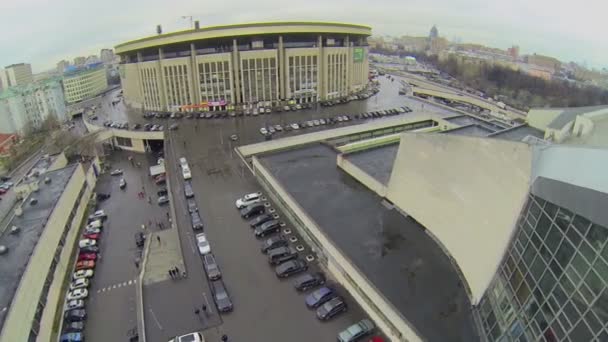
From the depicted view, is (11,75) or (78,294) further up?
(11,75)

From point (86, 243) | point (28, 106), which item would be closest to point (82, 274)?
point (86, 243)

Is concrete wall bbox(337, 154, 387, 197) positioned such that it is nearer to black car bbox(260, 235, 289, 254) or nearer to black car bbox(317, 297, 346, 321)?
black car bbox(260, 235, 289, 254)

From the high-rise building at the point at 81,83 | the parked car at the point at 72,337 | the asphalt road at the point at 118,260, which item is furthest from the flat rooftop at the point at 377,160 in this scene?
the high-rise building at the point at 81,83

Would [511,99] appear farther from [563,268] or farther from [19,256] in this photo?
[19,256]

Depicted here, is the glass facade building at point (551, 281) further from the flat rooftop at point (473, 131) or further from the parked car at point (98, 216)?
the parked car at point (98, 216)

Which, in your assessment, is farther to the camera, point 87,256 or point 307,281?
point 87,256

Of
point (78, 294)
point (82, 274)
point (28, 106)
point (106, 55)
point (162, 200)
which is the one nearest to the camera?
point (78, 294)

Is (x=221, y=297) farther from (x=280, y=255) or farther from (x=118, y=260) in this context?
(x=118, y=260)
